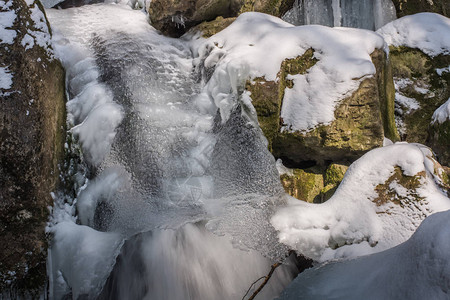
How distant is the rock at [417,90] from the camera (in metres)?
4.38

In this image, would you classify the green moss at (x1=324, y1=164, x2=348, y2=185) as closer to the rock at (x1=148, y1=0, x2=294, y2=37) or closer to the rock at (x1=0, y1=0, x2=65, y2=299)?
the rock at (x1=148, y1=0, x2=294, y2=37)

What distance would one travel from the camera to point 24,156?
2.15m

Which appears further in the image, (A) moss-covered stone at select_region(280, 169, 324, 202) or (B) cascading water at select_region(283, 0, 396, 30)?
(B) cascading water at select_region(283, 0, 396, 30)

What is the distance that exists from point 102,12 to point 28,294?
3208 millimetres

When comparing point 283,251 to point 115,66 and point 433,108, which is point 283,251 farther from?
point 433,108

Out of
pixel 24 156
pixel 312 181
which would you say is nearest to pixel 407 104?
pixel 312 181

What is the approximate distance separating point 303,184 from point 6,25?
2.45 metres

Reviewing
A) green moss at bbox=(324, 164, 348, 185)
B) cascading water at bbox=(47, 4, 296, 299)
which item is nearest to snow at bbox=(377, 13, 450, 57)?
green moss at bbox=(324, 164, 348, 185)

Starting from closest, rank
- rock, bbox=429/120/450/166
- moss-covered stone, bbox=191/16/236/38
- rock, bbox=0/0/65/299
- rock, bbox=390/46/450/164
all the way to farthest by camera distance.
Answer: rock, bbox=0/0/65/299 → rock, bbox=429/120/450/166 → moss-covered stone, bbox=191/16/236/38 → rock, bbox=390/46/450/164

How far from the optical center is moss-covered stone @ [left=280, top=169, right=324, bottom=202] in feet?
9.86

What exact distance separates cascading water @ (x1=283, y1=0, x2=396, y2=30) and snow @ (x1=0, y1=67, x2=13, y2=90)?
4.24 metres

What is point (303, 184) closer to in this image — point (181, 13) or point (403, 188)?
point (403, 188)

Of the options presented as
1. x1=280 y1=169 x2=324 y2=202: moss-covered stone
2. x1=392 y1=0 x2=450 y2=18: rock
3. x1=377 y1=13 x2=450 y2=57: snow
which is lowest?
x1=280 y1=169 x2=324 y2=202: moss-covered stone

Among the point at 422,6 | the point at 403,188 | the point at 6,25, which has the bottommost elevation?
the point at 403,188
